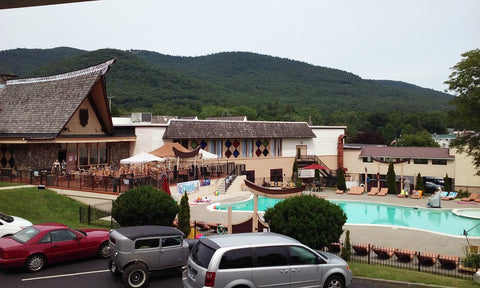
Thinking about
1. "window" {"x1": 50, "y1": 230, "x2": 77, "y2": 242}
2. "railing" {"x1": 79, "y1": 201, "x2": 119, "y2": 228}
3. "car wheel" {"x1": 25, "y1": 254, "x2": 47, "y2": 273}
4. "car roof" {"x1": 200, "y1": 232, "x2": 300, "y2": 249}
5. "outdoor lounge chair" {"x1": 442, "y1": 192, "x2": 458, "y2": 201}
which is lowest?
"outdoor lounge chair" {"x1": 442, "y1": 192, "x2": 458, "y2": 201}

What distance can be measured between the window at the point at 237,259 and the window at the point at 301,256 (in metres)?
1.02

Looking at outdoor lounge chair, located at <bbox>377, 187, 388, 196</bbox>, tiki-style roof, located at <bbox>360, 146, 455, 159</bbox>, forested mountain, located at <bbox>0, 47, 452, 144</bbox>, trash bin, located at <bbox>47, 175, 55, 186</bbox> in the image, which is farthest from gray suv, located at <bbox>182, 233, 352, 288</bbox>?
forested mountain, located at <bbox>0, 47, 452, 144</bbox>

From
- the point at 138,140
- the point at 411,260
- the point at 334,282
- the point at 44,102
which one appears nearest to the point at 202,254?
the point at 334,282

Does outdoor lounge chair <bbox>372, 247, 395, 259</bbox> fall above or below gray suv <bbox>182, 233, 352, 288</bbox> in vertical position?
below

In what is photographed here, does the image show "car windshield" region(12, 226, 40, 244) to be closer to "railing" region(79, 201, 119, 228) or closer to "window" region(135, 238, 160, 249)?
"window" region(135, 238, 160, 249)

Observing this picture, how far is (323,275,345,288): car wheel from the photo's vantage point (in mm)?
8906

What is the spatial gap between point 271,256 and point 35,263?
649cm

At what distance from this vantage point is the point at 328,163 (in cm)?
4369

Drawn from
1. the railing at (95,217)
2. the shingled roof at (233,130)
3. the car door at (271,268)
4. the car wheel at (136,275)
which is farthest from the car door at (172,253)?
the shingled roof at (233,130)

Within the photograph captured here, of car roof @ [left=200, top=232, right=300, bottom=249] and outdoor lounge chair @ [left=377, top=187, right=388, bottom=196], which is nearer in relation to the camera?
car roof @ [left=200, top=232, right=300, bottom=249]

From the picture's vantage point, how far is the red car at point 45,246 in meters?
10.2

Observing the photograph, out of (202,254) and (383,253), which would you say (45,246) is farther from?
(383,253)

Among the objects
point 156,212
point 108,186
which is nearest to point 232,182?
point 108,186

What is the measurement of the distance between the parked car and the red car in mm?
1712
